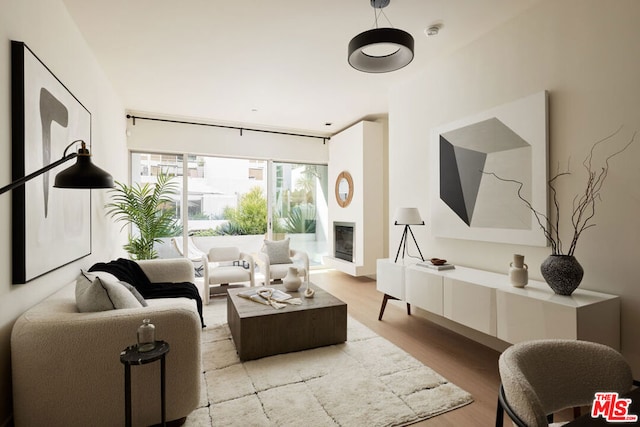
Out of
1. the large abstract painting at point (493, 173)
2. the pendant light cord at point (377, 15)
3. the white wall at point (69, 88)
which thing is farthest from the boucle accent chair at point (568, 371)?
the pendant light cord at point (377, 15)

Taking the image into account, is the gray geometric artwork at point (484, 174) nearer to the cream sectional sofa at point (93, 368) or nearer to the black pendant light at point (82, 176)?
the cream sectional sofa at point (93, 368)

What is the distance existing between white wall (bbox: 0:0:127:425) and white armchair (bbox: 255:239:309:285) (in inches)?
76.6

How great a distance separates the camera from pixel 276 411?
6.47 feet

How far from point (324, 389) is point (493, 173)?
7.45 feet

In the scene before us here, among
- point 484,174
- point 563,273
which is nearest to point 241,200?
point 484,174

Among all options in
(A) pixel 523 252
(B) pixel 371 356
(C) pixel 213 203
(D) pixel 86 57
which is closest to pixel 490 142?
(A) pixel 523 252

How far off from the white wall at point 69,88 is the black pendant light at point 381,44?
6.74ft

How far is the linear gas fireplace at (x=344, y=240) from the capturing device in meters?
5.76

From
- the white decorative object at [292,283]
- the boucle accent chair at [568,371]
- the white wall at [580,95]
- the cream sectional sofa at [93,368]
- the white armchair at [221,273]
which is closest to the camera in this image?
the boucle accent chair at [568,371]

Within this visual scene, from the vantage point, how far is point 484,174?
2920mm

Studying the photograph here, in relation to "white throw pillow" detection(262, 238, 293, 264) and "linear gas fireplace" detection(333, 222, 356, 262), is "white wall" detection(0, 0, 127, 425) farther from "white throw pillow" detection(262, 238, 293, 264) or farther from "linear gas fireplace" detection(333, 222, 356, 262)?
"linear gas fireplace" detection(333, 222, 356, 262)

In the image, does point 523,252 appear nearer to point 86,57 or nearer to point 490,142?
point 490,142

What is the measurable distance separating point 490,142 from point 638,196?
111cm

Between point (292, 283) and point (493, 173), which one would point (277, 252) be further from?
point (493, 173)
